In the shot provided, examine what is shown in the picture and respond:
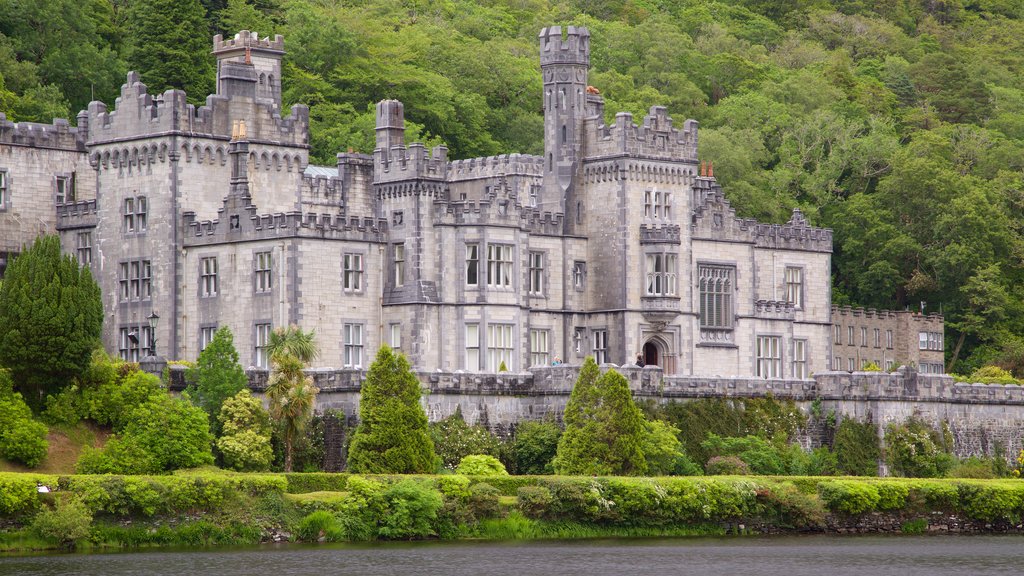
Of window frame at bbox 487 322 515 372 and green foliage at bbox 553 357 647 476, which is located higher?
window frame at bbox 487 322 515 372

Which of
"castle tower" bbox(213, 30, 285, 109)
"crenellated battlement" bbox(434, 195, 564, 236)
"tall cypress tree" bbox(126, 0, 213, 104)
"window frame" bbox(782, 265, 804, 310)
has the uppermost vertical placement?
"tall cypress tree" bbox(126, 0, 213, 104)

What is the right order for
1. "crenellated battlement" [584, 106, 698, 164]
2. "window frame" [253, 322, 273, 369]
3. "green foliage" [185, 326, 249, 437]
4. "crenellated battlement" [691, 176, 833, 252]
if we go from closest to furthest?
"green foliage" [185, 326, 249, 437] < "window frame" [253, 322, 273, 369] < "crenellated battlement" [584, 106, 698, 164] < "crenellated battlement" [691, 176, 833, 252]

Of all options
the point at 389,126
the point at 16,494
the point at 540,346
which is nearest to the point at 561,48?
the point at 389,126

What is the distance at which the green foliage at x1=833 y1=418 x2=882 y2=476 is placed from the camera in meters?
91.1

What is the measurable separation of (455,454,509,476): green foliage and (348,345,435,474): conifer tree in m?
1.72

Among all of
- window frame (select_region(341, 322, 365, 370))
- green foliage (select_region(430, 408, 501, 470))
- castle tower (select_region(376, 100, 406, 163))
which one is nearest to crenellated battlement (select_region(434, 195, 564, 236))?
castle tower (select_region(376, 100, 406, 163))

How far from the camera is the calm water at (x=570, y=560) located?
68.4 metres

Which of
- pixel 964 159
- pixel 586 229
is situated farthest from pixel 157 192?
pixel 964 159

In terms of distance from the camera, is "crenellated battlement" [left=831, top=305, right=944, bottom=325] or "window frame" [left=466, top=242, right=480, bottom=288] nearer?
"window frame" [left=466, top=242, right=480, bottom=288]

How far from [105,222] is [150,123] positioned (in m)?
4.46

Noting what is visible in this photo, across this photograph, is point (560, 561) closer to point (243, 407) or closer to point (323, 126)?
point (243, 407)

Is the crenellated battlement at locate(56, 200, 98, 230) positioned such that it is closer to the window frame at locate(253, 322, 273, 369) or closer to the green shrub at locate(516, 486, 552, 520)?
the window frame at locate(253, 322, 273, 369)

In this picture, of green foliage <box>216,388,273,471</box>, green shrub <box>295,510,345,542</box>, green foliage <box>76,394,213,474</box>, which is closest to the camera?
green shrub <box>295,510,345,542</box>

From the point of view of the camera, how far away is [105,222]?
9594 centimetres
